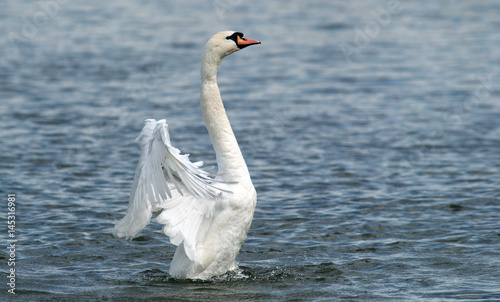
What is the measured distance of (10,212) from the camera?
10961 mm

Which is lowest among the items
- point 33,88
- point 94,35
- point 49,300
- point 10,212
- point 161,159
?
point 49,300

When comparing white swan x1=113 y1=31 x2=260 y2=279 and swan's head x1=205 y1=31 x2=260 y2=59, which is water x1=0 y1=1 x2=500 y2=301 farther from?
swan's head x1=205 y1=31 x2=260 y2=59

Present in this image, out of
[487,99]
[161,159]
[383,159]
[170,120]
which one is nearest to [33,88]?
[170,120]

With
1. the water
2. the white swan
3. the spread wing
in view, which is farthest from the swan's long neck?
the water

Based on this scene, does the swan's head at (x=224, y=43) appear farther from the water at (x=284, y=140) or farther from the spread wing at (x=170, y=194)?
the water at (x=284, y=140)

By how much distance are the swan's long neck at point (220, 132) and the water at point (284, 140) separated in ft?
4.31

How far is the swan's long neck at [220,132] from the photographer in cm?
836

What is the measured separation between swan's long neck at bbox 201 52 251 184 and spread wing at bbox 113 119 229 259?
28 cm

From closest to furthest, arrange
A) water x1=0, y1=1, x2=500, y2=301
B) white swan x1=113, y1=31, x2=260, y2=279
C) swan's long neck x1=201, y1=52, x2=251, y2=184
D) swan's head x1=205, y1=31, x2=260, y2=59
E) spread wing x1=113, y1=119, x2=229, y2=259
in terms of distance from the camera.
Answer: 1. spread wing x1=113, y1=119, x2=229, y2=259
2. white swan x1=113, y1=31, x2=260, y2=279
3. swan's long neck x1=201, y1=52, x2=251, y2=184
4. swan's head x1=205, y1=31, x2=260, y2=59
5. water x1=0, y1=1, x2=500, y2=301

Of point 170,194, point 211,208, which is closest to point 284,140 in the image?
point 211,208

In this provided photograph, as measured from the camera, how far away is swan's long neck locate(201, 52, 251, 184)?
8.36 meters

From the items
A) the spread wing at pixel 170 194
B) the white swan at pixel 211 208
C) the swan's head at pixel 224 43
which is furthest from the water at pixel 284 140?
the swan's head at pixel 224 43

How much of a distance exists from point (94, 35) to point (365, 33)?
8.40 m

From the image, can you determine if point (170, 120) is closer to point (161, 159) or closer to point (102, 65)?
point (102, 65)
